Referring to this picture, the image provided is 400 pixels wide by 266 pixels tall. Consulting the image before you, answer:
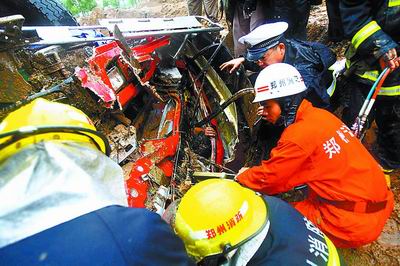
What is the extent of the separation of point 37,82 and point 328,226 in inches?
87.6

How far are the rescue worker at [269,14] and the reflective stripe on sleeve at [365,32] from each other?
0.95m

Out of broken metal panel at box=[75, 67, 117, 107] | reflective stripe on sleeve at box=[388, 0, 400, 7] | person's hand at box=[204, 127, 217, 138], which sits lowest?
person's hand at box=[204, 127, 217, 138]

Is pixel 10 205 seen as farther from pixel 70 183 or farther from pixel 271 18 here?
pixel 271 18

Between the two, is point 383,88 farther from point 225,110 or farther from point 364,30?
point 225,110

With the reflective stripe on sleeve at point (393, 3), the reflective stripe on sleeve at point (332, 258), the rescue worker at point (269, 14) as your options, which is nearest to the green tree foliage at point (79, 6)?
the rescue worker at point (269, 14)

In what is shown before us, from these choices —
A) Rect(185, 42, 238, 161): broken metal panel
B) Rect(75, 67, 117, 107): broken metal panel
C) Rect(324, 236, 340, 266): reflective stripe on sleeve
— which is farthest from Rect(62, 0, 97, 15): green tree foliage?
Rect(324, 236, 340, 266): reflective stripe on sleeve

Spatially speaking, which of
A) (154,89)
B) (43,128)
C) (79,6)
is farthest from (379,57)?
(79,6)

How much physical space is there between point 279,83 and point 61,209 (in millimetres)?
1841

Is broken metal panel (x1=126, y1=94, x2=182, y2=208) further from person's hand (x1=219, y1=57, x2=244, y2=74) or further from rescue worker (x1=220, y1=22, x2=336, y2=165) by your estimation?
rescue worker (x1=220, y1=22, x2=336, y2=165)

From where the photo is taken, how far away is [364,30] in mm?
2643

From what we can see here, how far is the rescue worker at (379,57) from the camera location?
2.58 metres

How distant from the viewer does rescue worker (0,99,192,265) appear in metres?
0.77

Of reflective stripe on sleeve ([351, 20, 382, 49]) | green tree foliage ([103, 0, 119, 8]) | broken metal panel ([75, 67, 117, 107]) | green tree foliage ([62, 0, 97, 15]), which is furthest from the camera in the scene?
green tree foliage ([103, 0, 119, 8])

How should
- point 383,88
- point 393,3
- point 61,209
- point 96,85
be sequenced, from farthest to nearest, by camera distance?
point 383,88 < point 393,3 < point 96,85 < point 61,209
